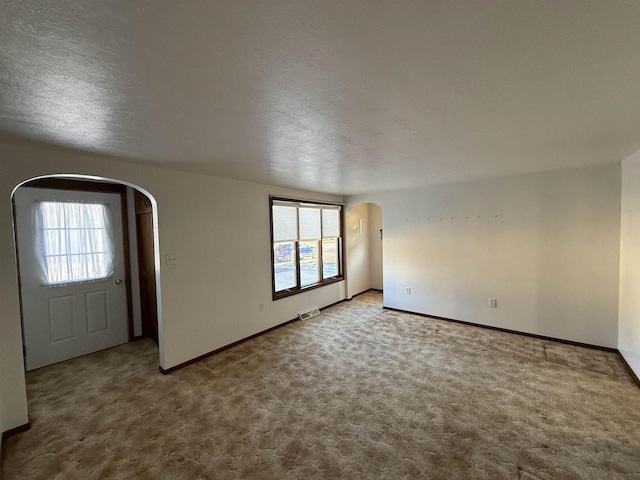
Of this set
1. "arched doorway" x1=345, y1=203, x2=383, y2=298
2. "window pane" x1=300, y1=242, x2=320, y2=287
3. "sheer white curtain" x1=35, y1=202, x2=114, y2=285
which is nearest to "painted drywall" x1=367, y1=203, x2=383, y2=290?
"arched doorway" x1=345, y1=203, x2=383, y2=298

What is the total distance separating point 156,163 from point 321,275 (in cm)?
363

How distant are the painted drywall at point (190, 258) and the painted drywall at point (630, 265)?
14.1ft

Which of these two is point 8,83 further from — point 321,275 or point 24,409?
point 321,275

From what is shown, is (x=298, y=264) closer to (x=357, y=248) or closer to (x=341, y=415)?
(x=357, y=248)

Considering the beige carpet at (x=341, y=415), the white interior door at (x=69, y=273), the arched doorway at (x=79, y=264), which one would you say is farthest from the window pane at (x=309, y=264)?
the white interior door at (x=69, y=273)

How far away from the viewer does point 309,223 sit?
17.5ft

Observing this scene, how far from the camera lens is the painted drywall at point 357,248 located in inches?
248

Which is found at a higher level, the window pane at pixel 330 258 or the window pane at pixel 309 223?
the window pane at pixel 309 223

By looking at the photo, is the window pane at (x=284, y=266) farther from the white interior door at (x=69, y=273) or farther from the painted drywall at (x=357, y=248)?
the white interior door at (x=69, y=273)

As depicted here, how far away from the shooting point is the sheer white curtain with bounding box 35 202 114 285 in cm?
337

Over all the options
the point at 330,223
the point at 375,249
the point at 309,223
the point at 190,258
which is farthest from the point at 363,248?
the point at 190,258

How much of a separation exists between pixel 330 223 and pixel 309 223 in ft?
2.33

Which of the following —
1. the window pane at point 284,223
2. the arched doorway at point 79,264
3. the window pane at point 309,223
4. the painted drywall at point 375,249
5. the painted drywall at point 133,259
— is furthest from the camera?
the painted drywall at point 375,249

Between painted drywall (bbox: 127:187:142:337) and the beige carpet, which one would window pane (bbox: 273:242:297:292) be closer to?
the beige carpet
